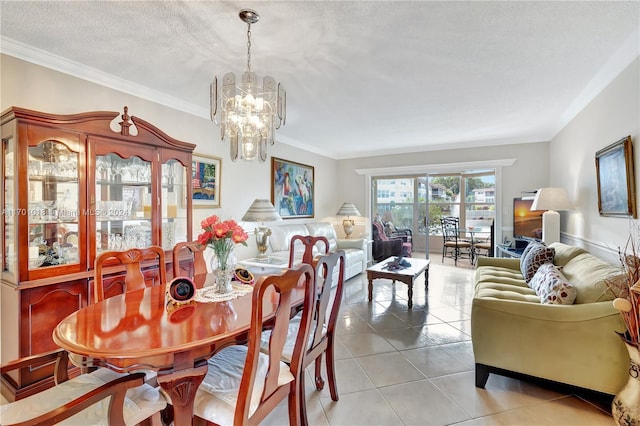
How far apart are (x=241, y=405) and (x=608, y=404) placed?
2.32 meters

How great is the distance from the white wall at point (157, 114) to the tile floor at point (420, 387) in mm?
2229

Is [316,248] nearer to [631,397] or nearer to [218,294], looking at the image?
[218,294]

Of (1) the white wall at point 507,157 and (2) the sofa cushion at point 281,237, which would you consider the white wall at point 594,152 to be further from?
(2) the sofa cushion at point 281,237

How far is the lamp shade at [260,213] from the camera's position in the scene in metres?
4.01

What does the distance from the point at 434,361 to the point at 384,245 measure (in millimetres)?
4335

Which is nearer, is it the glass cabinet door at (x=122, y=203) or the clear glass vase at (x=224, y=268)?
the clear glass vase at (x=224, y=268)

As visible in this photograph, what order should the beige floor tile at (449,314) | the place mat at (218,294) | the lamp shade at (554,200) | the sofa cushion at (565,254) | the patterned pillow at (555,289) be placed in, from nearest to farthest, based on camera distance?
the place mat at (218,294) < the patterned pillow at (555,289) < the sofa cushion at (565,254) < the beige floor tile at (449,314) < the lamp shade at (554,200)

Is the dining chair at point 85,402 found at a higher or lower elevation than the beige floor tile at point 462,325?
higher

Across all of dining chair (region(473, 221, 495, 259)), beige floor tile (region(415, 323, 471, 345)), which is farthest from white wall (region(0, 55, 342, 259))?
dining chair (region(473, 221, 495, 259))

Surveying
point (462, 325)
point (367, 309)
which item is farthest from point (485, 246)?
point (367, 309)

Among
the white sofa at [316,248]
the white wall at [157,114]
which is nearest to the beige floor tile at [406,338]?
the white sofa at [316,248]

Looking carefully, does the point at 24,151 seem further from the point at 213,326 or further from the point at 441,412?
the point at 441,412

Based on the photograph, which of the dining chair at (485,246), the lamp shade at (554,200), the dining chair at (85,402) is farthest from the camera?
the dining chair at (485,246)

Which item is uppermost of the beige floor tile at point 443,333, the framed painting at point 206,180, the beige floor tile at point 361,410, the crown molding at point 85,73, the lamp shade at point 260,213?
the crown molding at point 85,73
